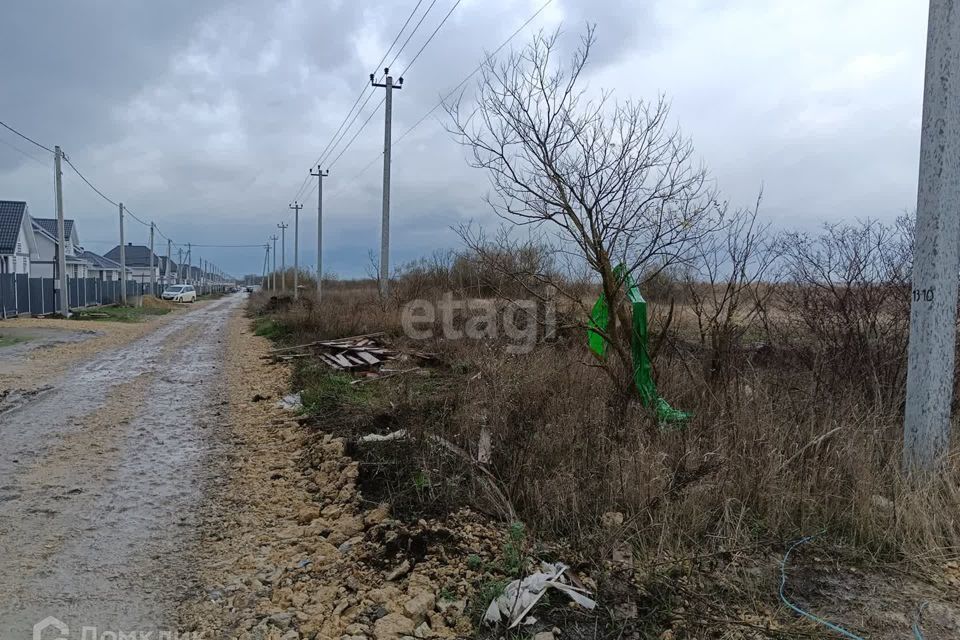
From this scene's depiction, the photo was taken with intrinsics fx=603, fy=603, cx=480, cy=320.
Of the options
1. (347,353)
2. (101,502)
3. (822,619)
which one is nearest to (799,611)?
(822,619)

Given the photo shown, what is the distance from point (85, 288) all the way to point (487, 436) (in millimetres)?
39041

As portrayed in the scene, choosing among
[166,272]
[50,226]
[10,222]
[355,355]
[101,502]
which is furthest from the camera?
[166,272]

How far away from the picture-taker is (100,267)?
206 ft

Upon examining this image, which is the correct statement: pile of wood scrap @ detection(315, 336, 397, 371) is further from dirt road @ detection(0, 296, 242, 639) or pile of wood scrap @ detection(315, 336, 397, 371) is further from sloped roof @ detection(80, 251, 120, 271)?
sloped roof @ detection(80, 251, 120, 271)

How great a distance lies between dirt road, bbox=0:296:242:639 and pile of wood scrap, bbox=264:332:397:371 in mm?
2393

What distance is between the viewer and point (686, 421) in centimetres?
515

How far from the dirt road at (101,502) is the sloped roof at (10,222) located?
33005 millimetres

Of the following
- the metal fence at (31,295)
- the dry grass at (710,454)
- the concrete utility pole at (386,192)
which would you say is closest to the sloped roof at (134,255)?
the metal fence at (31,295)

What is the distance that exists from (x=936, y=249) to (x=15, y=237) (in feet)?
142

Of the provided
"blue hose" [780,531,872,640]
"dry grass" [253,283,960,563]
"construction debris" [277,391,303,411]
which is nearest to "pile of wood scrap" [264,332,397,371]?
"construction debris" [277,391,303,411]

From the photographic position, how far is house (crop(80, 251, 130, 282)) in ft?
197

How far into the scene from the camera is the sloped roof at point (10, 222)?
3450cm

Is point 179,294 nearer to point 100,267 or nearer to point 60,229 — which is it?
point 100,267

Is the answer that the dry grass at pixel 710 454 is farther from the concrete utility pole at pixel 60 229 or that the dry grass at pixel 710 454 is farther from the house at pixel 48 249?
the house at pixel 48 249
